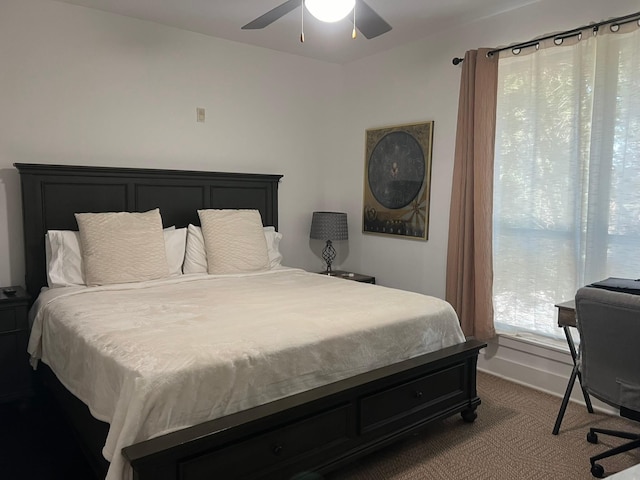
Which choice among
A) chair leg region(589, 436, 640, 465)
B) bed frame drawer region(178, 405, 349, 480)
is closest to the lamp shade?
bed frame drawer region(178, 405, 349, 480)

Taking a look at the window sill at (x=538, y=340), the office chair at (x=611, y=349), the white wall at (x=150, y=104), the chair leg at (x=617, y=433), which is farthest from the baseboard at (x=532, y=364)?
the white wall at (x=150, y=104)

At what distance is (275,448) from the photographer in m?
1.91

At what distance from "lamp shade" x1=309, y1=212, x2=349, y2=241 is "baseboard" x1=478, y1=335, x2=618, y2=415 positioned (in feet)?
5.35

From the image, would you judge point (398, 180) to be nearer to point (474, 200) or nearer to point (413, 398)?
point (474, 200)

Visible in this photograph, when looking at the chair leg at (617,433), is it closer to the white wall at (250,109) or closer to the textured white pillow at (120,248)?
the white wall at (250,109)

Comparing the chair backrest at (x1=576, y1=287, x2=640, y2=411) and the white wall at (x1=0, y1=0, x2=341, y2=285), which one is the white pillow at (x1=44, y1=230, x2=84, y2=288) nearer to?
the white wall at (x1=0, y1=0, x2=341, y2=285)

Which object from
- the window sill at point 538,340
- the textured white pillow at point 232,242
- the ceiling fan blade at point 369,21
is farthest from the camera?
the textured white pillow at point 232,242

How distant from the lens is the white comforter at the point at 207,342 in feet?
5.59

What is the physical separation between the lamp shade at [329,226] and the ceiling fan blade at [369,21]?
1951 millimetres

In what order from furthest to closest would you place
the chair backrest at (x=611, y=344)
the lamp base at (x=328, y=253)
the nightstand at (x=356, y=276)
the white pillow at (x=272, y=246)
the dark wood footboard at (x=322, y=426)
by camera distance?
the lamp base at (x=328, y=253)
the nightstand at (x=356, y=276)
the white pillow at (x=272, y=246)
the chair backrest at (x=611, y=344)
the dark wood footboard at (x=322, y=426)

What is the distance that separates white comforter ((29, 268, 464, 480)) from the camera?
1.70 meters

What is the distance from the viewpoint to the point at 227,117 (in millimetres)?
4094

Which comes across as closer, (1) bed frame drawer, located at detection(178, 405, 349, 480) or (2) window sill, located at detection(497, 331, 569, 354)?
(1) bed frame drawer, located at detection(178, 405, 349, 480)

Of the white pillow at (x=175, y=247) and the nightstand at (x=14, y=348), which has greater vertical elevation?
the white pillow at (x=175, y=247)
